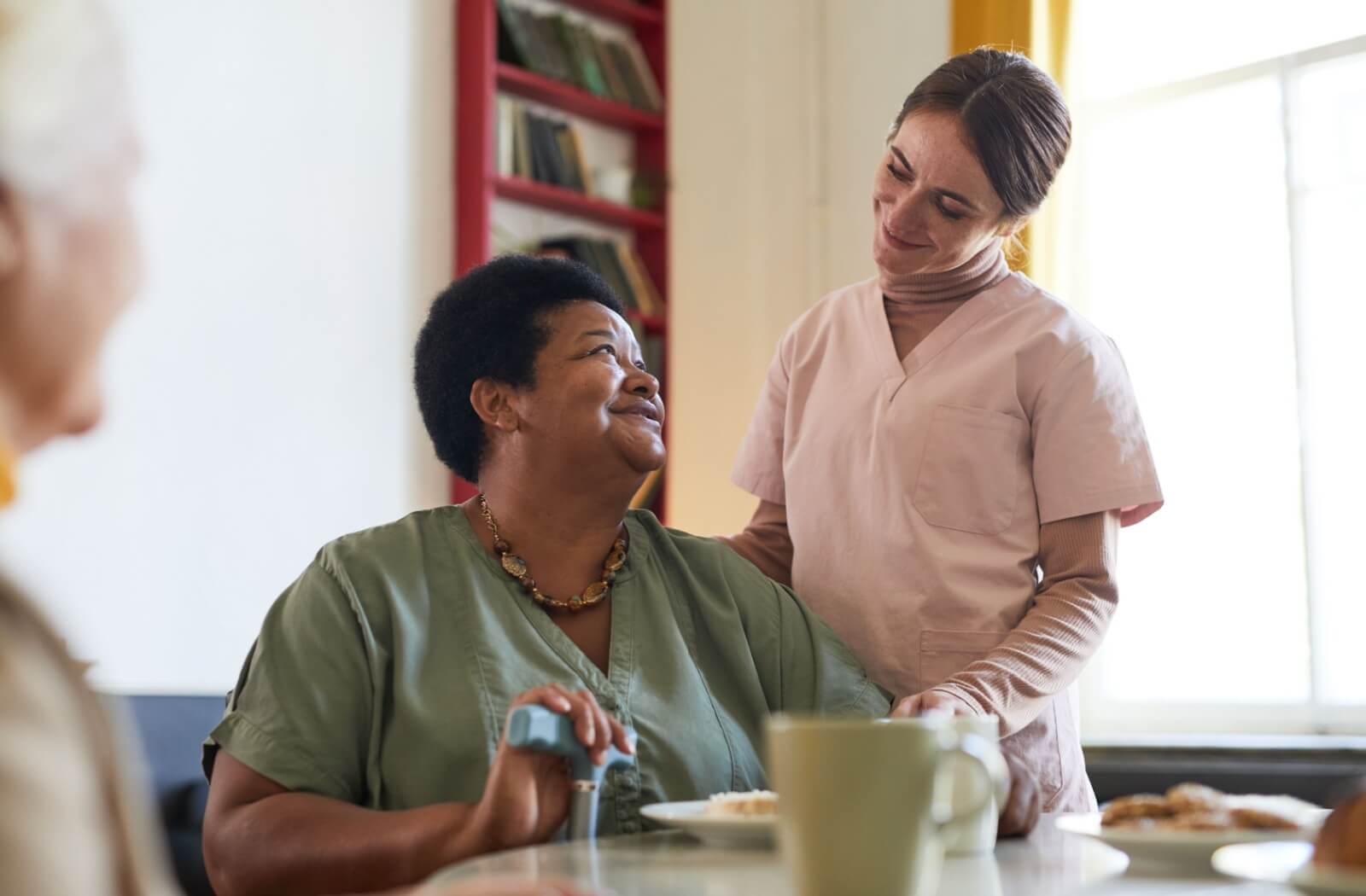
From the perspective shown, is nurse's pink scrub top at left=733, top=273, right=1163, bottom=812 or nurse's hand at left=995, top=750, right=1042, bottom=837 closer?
nurse's hand at left=995, top=750, right=1042, bottom=837

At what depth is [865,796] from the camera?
743 millimetres

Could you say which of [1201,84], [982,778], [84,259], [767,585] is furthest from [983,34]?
[84,259]

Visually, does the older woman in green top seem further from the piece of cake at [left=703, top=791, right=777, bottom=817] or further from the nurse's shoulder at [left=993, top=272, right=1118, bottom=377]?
the nurse's shoulder at [left=993, top=272, right=1118, bottom=377]

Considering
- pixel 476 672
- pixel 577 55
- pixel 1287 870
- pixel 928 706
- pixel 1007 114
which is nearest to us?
pixel 1287 870

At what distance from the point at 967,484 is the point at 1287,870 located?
38.6 inches

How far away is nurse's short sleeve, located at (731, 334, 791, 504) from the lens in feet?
6.94

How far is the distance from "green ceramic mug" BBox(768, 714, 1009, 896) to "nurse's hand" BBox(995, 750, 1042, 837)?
44 centimetres

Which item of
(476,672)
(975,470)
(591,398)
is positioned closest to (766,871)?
(476,672)

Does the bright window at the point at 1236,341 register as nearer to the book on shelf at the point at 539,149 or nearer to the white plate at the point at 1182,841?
the book on shelf at the point at 539,149

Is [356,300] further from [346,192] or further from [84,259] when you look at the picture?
[84,259]

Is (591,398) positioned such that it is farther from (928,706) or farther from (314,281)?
(314,281)

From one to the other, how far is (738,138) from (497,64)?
105 cm

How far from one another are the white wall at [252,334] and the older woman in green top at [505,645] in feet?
6.73

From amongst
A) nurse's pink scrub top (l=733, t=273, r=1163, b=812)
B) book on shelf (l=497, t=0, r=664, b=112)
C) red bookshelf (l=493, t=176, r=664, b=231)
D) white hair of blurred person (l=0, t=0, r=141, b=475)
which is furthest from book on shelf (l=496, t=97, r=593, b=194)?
white hair of blurred person (l=0, t=0, r=141, b=475)
